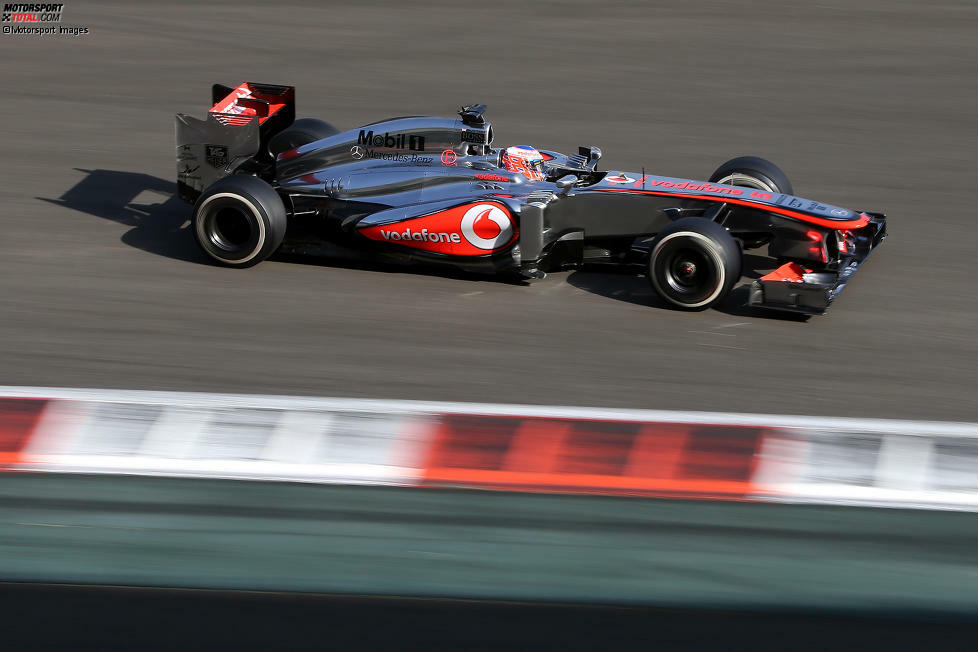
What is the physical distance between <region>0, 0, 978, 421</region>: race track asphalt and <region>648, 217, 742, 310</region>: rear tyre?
0.17 metres

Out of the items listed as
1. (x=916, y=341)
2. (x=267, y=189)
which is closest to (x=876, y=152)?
(x=916, y=341)

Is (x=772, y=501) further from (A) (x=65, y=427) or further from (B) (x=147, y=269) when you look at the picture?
(B) (x=147, y=269)

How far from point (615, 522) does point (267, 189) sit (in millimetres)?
4779

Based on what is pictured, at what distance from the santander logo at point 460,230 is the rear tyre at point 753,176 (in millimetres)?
1808

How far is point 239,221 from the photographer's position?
25.8ft

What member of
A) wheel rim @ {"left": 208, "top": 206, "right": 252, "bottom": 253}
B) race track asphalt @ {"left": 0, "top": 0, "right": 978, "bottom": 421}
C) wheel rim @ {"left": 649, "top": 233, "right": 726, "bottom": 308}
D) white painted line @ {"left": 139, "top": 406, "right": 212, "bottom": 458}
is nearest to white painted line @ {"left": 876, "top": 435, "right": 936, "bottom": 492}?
race track asphalt @ {"left": 0, "top": 0, "right": 978, "bottom": 421}

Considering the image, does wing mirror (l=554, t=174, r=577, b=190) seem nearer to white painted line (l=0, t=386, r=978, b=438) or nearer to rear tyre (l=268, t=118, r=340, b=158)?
rear tyre (l=268, t=118, r=340, b=158)

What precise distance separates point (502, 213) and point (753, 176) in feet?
6.74

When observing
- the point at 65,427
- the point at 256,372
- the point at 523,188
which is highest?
the point at 523,188

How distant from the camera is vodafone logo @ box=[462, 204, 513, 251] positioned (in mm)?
7434

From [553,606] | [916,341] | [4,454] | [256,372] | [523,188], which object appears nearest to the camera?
[553,606]

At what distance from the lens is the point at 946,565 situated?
11.6 ft

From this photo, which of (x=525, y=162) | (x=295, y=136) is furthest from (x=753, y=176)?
(x=295, y=136)

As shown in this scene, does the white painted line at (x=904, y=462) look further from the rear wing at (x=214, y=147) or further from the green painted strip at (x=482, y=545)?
the rear wing at (x=214, y=147)
